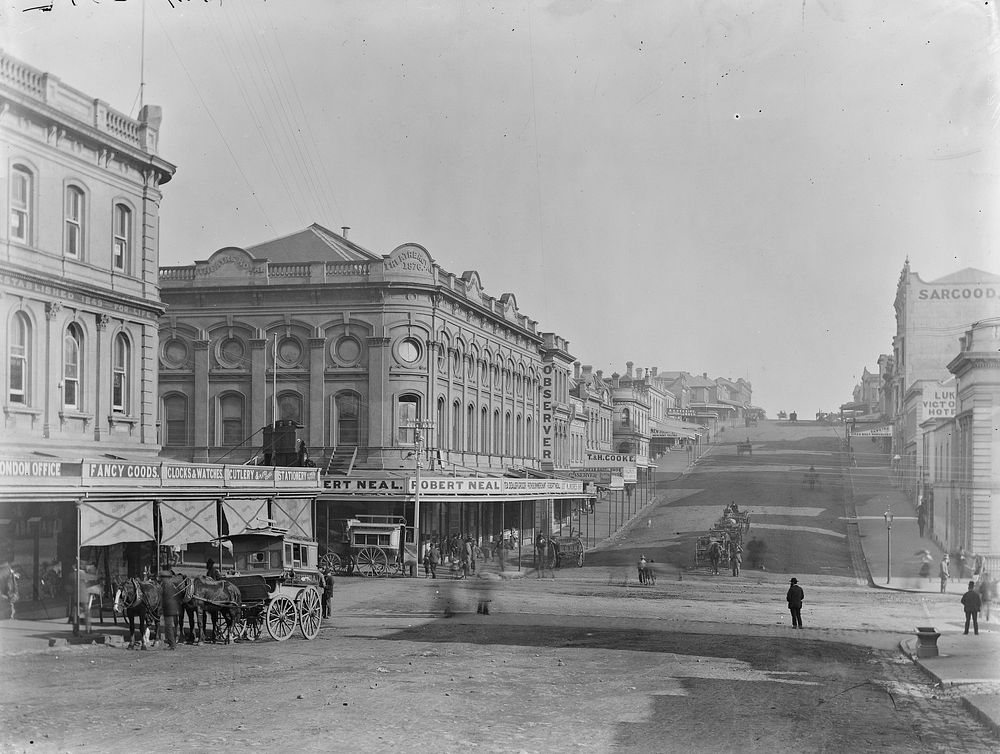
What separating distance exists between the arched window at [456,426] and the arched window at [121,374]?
2234 centimetres

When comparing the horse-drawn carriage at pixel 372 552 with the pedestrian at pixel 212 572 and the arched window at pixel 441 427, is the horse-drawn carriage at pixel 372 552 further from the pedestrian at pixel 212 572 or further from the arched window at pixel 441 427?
the pedestrian at pixel 212 572

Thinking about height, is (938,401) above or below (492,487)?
above

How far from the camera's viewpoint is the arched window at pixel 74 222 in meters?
28.6

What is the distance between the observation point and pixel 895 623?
28.2 metres

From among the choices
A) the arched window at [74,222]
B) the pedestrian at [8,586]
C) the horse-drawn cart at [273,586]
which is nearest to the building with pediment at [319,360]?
the arched window at [74,222]

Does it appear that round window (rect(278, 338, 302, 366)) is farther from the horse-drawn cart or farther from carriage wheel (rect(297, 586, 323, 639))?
carriage wheel (rect(297, 586, 323, 639))

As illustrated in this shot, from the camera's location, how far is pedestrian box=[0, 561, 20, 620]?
75.3ft

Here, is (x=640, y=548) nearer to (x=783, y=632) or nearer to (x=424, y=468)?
(x=424, y=468)

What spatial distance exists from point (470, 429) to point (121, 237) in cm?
2660

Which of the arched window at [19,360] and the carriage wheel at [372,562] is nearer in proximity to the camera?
the arched window at [19,360]

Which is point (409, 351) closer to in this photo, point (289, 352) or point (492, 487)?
point (289, 352)

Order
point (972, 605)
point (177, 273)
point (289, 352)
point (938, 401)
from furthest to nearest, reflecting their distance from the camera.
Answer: point (938, 401), point (177, 273), point (289, 352), point (972, 605)

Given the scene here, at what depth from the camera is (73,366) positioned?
95.2 feet

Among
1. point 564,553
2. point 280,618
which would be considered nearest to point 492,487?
point 564,553
